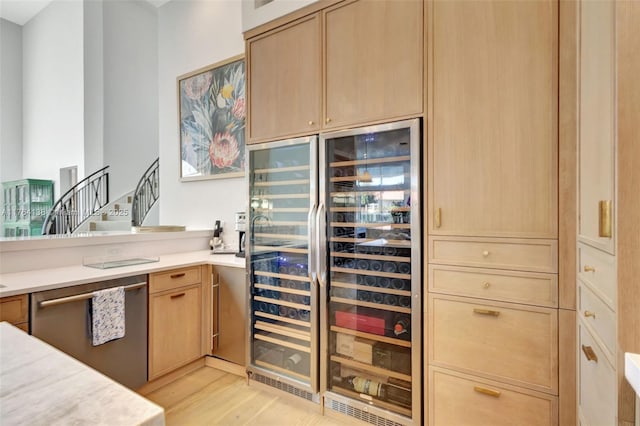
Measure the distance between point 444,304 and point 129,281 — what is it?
1984 mm

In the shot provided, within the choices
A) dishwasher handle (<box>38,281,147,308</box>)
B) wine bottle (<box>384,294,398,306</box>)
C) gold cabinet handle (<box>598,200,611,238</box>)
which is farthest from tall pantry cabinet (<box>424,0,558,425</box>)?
dishwasher handle (<box>38,281,147,308</box>)

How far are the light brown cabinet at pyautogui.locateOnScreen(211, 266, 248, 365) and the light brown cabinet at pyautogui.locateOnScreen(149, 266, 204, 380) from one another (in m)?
0.14

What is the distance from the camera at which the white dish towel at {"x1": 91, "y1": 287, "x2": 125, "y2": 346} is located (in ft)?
6.25

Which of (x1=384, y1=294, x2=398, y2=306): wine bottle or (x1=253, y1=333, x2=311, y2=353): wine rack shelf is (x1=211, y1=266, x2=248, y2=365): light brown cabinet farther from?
(x1=384, y1=294, x2=398, y2=306): wine bottle

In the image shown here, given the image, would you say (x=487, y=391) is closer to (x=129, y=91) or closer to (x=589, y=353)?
(x=589, y=353)

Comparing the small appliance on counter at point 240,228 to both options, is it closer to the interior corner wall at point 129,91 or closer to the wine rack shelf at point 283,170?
the wine rack shelf at point 283,170

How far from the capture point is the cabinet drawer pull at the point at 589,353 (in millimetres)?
1010

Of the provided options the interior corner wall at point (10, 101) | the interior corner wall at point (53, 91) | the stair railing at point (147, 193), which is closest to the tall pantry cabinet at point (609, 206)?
the stair railing at point (147, 193)

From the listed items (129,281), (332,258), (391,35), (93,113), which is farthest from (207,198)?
(93,113)

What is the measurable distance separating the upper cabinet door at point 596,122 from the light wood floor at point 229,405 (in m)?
1.67

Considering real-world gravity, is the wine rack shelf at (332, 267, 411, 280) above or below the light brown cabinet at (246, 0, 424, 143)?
below

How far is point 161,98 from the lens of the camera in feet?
13.0

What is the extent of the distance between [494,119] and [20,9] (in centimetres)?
1023

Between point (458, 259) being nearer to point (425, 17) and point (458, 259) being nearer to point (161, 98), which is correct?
point (425, 17)
